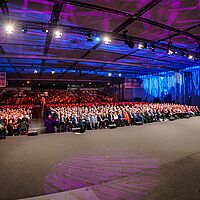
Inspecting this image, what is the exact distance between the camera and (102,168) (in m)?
4.59

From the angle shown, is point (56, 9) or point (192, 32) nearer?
point (56, 9)

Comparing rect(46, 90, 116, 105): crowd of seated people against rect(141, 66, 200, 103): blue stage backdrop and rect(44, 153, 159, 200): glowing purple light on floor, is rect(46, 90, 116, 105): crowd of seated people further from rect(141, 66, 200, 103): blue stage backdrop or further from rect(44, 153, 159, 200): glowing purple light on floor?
rect(44, 153, 159, 200): glowing purple light on floor

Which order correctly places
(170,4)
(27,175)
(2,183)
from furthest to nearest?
(170,4) < (27,175) < (2,183)

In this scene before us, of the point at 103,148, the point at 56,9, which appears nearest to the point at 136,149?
the point at 103,148

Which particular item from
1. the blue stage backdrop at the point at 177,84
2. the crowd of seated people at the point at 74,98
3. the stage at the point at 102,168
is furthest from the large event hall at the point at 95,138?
the crowd of seated people at the point at 74,98

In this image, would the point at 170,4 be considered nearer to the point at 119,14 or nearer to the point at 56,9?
the point at 119,14

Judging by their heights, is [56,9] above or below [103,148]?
above

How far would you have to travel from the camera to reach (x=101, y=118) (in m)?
11.0

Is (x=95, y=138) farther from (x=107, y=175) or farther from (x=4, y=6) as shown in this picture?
(x=4, y=6)

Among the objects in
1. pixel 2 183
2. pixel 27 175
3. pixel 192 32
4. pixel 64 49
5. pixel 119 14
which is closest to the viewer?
pixel 2 183

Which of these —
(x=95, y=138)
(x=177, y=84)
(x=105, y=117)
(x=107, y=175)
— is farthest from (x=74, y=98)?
(x=107, y=175)

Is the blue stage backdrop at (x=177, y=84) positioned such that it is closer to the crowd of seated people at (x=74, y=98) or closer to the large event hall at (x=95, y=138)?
the crowd of seated people at (x=74, y=98)

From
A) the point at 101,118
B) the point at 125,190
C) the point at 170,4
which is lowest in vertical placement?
the point at 125,190

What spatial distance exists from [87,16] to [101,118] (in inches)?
242
